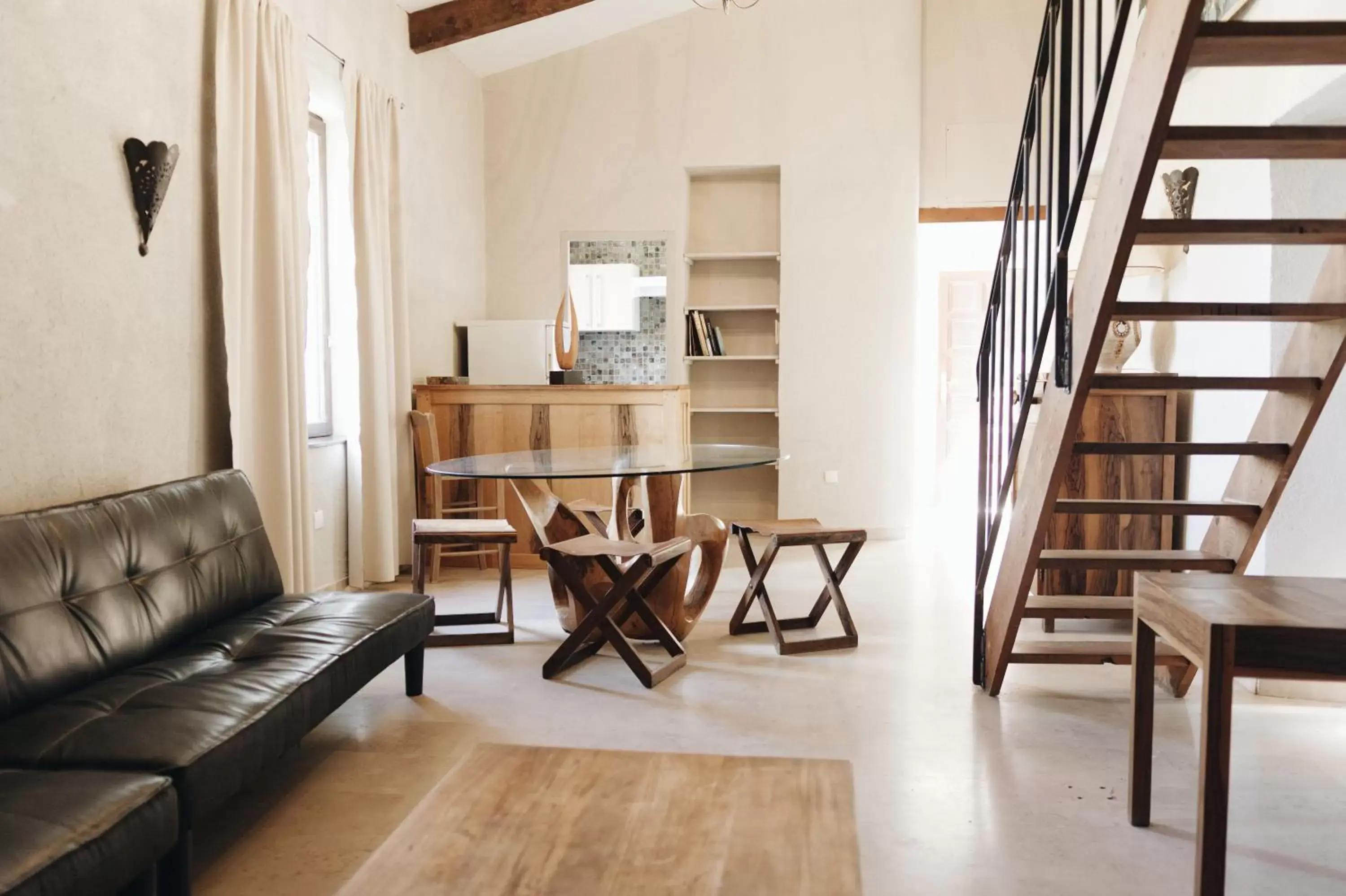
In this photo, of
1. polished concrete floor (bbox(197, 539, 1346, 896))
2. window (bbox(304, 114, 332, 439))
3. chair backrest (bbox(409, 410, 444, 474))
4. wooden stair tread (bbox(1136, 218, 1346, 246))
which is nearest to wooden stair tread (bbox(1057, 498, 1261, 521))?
polished concrete floor (bbox(197, 539, 1346, 896))

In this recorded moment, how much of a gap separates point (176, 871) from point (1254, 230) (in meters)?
2.60

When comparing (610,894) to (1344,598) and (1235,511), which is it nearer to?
(1344,598)

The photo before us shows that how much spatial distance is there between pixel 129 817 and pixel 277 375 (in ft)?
8.14

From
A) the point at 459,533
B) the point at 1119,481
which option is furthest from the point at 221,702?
the point at 1119,481

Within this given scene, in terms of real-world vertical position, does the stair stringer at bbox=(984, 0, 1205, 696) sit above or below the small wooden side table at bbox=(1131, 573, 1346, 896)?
above

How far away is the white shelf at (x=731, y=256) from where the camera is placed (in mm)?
6641

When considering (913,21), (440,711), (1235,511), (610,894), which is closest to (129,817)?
(610,894)

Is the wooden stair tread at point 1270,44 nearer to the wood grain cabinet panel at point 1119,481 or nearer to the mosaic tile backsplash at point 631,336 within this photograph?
the wood grain cabinet panel at point 1119,481

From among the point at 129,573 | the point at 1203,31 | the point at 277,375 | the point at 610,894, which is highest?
the point at 1203,31

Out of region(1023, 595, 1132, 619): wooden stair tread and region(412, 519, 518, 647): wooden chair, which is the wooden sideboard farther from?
region(1023, 595, 1132, 619): wooden stair tread

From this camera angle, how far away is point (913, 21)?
6480mm

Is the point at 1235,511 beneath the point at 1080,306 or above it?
beneath

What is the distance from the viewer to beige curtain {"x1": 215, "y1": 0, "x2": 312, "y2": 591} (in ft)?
11.9

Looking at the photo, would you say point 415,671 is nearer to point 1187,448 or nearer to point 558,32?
point 1187,448
